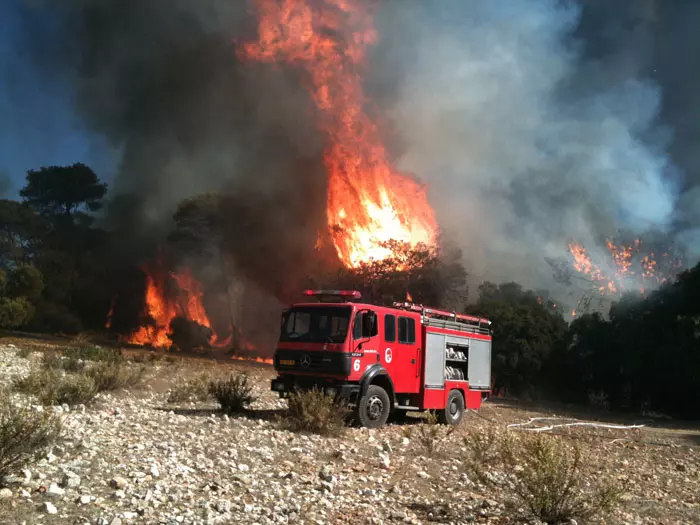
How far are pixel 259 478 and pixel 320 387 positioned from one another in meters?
5.78

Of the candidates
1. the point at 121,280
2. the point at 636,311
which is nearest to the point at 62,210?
the point at 121,280

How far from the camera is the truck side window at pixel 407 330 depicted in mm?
15594

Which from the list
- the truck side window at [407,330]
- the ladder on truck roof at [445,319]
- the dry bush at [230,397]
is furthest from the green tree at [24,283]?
the truck side window at [407,330]

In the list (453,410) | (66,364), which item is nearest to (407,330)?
(453,410)

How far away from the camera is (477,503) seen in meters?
7.70

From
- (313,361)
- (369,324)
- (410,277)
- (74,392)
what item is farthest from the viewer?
(410,277)

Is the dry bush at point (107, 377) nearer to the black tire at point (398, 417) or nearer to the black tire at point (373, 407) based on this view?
the black tire at point (373, 407)

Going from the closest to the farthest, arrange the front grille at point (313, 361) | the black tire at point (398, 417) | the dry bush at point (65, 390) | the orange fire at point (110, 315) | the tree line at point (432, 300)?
1. the dry bush at point (65, 390)
2. the front grille at point (313, 361)
3. the black tire at point (398, 417)
4. the tree line at point (432, 300)
5. the orange fire at point (110, 315)

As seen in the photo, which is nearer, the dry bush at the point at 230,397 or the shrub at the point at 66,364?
the dry bush at the point at 230,397

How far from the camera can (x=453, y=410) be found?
1769cm

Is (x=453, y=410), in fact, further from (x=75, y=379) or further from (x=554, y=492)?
(x=554, y=492)

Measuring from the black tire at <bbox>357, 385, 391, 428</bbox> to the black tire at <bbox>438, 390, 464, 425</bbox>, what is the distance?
3092 mm

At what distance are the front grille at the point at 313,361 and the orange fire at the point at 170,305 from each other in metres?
44.2

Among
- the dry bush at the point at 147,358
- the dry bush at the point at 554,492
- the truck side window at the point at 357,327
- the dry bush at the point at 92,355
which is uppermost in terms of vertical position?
the truck side window at the point at 357,327
